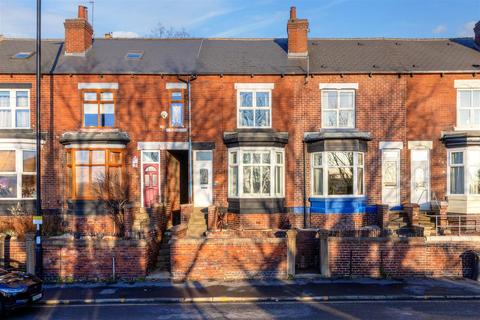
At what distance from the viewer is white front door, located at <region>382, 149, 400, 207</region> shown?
2089cm

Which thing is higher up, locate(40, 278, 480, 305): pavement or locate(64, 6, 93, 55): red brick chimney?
locate(64, 6, 93, 55): red brick chimney

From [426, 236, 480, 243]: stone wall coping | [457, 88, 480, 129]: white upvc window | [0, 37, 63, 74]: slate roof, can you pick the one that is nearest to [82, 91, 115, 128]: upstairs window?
[0, 37, 63, 74]: slate roof

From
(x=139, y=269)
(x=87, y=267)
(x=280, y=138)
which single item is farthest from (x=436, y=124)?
(x=87, y=267)

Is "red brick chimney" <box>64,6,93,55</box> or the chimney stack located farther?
the chimney stack

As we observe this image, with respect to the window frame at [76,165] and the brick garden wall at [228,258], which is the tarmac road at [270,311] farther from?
the window frame at [76,165]

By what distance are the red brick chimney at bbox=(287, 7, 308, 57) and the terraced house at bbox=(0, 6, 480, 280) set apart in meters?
1.31

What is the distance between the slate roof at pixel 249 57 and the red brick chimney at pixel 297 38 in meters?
0.40

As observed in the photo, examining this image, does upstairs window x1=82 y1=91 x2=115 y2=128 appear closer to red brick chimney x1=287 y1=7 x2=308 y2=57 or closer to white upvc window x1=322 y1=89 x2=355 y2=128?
red brick chimney x1=287 y1=7 x2=308 y2=57

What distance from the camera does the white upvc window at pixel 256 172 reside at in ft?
66.5

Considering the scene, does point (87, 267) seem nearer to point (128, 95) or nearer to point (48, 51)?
point (128, 95)

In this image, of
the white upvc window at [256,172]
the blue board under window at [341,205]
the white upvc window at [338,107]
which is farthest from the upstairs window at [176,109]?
the blue board under window at [341,205]

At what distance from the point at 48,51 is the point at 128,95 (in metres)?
5.87

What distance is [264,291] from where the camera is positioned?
13508mm

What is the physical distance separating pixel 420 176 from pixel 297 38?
8971 mm
